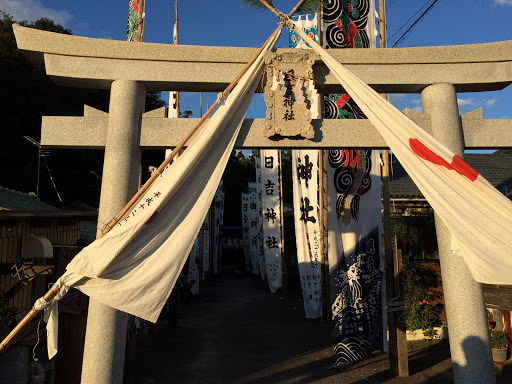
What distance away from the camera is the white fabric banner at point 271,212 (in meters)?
19.3

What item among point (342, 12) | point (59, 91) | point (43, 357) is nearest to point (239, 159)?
point (59, 91)

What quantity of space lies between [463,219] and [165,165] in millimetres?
3661

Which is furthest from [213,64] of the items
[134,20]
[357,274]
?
[134,20]

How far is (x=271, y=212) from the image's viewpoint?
773 inches

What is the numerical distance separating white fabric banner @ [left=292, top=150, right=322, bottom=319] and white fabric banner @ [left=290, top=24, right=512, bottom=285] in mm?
7903

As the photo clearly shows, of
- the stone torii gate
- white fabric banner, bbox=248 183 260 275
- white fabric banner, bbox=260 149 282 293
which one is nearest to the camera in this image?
the stone torii gate

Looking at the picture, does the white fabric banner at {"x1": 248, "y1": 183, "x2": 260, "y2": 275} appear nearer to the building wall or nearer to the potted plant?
the building wall

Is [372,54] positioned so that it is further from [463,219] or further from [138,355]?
[138,355]

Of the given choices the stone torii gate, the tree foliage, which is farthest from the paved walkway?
the tree foliage

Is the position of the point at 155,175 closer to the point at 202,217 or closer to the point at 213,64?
the point at 202,217

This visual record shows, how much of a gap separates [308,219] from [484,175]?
8433mm

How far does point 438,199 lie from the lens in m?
4.95

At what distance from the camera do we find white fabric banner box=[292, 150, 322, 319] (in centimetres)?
1336

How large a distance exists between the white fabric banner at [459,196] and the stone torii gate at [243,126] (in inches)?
20.4
